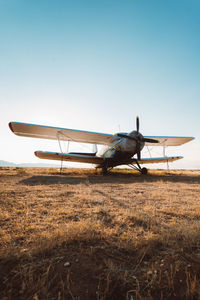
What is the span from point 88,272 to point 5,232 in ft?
5.64

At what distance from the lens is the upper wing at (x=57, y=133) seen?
1219 centimetres

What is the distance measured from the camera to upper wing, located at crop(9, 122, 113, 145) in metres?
12.2

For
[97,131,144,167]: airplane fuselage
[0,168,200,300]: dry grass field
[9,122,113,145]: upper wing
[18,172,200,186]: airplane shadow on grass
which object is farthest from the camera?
[97,131,144,167]: airplane fuselage

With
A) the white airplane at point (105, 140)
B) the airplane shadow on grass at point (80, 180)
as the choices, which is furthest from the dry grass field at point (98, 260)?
the white airplane at point (105, 140)

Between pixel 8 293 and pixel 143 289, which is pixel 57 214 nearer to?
pixel 8 293

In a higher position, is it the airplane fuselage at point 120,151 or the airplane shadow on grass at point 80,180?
the airplane fuselage at point 120,151

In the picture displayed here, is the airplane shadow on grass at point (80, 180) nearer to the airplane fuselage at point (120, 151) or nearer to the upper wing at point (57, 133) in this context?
the airplane fuselage at point (120, 151)

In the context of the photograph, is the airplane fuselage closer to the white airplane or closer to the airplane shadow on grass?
the white airplane

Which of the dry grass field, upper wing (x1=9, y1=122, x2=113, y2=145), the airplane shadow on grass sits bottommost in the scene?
the dry grass field

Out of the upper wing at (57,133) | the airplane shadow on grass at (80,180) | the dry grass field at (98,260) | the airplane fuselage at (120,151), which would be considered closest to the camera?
the dry grass field at (98,260)

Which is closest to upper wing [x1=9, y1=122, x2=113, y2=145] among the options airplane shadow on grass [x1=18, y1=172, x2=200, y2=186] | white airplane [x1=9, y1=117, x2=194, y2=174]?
white airplane [x1=9, y1=117, x2=194, y2=174]

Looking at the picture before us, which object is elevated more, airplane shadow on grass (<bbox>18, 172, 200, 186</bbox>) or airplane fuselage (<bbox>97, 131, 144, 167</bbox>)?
airplane fuselage (<bbox>97, 131, 144, 167</bbox>)

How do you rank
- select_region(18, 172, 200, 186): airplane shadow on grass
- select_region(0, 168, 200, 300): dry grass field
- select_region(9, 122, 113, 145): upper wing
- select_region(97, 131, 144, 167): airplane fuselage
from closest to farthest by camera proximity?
select_region(0, 168, 200, 300): dry grass field, select_region(18, 172, 200, 186): airplane shadow on grass, select_region(9, 122, 113, 145): upper wing, select_region(97, 131, 144, 167): airplane fuselage

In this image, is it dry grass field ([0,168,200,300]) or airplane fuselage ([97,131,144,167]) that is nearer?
dry grass field ([0,168,200,300])
